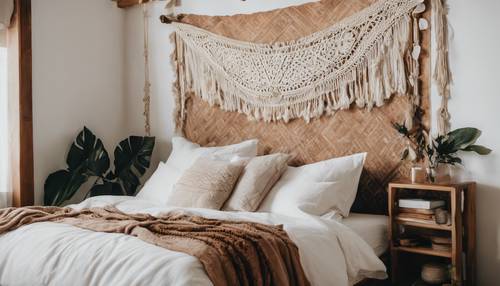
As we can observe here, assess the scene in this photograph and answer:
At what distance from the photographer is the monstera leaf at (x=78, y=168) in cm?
412

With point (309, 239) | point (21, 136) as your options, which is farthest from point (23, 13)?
point (309, 239)

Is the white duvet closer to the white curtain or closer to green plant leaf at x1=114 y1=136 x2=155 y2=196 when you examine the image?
the white curtain

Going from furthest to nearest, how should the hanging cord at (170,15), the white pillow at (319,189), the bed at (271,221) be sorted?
the hanging cord at (170,15) < the white pillow at (319,189) < the bed at (271,221)

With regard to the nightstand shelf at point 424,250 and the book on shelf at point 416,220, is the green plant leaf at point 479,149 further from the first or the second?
the nightstand shelf at point 424,250

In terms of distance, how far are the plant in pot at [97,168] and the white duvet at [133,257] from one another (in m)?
1.48

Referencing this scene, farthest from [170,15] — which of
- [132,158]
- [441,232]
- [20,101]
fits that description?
[441,232]

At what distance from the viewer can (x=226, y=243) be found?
2.14 metres

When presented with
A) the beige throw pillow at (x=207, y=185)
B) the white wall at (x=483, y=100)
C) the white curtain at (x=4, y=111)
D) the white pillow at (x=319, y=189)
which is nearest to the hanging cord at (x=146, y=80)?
the white curtain at (x=4, y=111)

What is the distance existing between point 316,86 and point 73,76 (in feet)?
7.09

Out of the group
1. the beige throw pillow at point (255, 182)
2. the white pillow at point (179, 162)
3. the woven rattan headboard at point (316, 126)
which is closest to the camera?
the beige throw pillow at point (255, 182)

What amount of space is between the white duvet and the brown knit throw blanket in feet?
0.20

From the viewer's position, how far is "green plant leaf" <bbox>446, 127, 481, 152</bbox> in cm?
292

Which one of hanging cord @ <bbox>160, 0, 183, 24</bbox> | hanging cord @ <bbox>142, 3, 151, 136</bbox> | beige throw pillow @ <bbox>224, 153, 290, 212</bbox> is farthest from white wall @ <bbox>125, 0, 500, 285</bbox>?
hanging cord @ <bbox>142, 3, 151, 136</bbox>

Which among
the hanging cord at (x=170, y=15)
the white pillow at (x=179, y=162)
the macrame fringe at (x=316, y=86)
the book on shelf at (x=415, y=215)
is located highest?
the hanging cord at (x=170, y=15)
